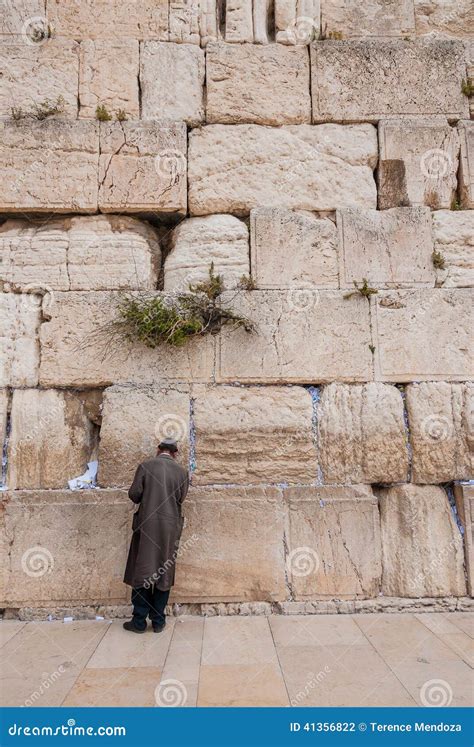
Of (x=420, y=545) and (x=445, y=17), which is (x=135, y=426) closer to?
(x=420, y=545)

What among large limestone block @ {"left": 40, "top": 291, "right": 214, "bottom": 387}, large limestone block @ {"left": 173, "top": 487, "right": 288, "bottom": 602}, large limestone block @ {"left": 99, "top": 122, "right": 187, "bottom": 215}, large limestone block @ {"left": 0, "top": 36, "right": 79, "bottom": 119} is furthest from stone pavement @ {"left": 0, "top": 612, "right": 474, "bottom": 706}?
large limestone block @ {"left": 0, "top": 36, "right": 79, "bottom": 119}

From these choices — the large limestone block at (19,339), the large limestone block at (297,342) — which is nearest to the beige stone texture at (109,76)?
the large limestone block at (19,339)

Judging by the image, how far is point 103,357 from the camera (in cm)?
461

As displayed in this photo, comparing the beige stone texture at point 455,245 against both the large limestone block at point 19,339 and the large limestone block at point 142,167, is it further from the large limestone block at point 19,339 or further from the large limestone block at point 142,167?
the large limestone block at point 19,339

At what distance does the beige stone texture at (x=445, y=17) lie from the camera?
18.2ft

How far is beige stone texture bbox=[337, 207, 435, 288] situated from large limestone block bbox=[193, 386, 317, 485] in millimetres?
1293

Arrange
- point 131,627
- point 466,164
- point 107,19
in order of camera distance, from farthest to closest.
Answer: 1. point 107,19
2. point 466,164
3. point 131,627

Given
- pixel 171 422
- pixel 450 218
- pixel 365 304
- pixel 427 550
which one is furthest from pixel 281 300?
pixel 427 550

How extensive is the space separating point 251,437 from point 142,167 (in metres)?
2.65

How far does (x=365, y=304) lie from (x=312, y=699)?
3.11 m

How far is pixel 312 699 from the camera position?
2.79m

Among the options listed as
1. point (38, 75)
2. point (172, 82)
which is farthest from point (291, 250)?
point (38, 75)

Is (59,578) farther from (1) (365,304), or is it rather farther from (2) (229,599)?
(1) (365,304)

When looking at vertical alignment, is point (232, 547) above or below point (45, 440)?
below
